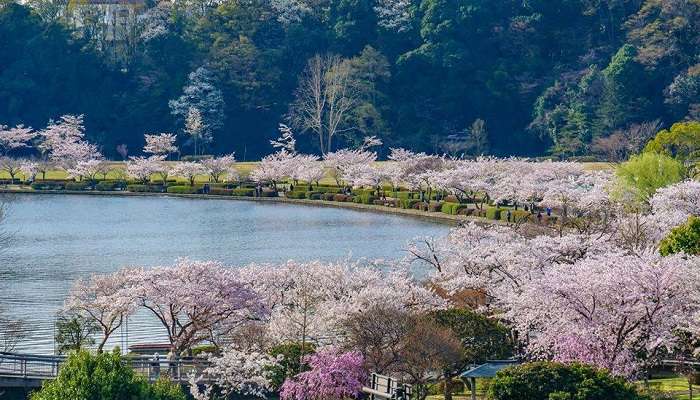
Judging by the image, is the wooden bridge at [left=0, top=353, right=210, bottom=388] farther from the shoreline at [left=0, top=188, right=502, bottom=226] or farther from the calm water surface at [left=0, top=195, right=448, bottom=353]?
the shoreline at [left=0, top=188, right=502, bottom=226]

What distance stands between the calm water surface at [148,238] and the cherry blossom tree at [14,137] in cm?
1619

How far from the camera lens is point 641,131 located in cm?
7875

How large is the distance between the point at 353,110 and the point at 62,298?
2047 inches

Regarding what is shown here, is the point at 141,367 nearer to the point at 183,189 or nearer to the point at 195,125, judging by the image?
the point at 183,189

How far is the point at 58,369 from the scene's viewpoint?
25.5 m

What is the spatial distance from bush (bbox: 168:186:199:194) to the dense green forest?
46.4 ft

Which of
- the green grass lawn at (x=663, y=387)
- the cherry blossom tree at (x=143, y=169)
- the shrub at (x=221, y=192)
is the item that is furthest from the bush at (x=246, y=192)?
the green grass lawn at (x=663, y=387)

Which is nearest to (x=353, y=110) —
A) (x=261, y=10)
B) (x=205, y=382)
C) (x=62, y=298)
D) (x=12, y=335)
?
(x=261, y=10)

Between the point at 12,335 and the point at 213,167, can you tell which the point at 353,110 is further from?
the point at 12,335

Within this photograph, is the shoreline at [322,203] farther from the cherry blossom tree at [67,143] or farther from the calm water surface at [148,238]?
the cherry blossom tree at [67,143]

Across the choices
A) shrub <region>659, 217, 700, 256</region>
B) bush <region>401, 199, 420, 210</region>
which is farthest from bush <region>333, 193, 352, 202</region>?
shrub <region>659, 217, 700, 256</region>

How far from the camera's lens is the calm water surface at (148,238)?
38719mm

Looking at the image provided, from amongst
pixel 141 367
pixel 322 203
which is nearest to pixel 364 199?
pixel 322 203

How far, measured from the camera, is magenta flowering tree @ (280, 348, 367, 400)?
24125mm
